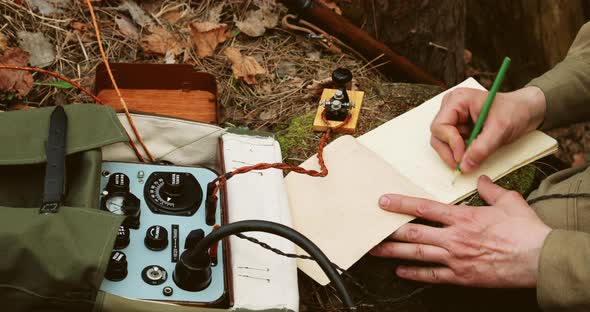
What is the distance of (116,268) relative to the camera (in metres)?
1.33

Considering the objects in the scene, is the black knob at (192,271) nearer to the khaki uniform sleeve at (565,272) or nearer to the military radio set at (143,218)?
the military radio set at (143,218)

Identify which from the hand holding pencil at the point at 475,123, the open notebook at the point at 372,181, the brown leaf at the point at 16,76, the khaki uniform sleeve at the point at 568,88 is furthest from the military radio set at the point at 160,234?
the khaki uniform sleeve at the point at 568,88

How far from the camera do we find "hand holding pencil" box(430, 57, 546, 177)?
181 centimetres

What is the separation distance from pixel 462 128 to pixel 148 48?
127cm

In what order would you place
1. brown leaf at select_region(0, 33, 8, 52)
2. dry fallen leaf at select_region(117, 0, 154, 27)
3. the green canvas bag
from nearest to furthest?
the green canvas bag
brown leaf at select_region(0, 33, 8, 52)
dry fallen leaf at select_region(117, 0, 154, 27)

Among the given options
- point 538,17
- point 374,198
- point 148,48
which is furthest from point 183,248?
point 538,17

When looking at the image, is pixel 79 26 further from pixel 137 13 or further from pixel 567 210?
pixel 567 210

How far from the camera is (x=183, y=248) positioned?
4.75 feet

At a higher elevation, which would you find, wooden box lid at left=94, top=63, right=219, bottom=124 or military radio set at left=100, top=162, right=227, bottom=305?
wooden box lid at left=94, top=63, right=219, bottom=124

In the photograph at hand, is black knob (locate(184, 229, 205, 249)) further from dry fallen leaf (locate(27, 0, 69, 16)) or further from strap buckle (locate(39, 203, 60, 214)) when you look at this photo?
dry fallen leaf (locate(27, 0, 69, 16))

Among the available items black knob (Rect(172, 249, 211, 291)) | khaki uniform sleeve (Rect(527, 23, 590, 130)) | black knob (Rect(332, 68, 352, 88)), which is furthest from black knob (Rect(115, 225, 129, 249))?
khaki uniform sleeve (Rect(527, 23, 590, 130))

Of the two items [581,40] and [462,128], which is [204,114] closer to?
[462,128]

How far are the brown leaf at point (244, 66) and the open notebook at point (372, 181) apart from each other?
0.66 meters

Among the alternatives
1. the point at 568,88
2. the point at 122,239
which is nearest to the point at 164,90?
the point at 122,239
